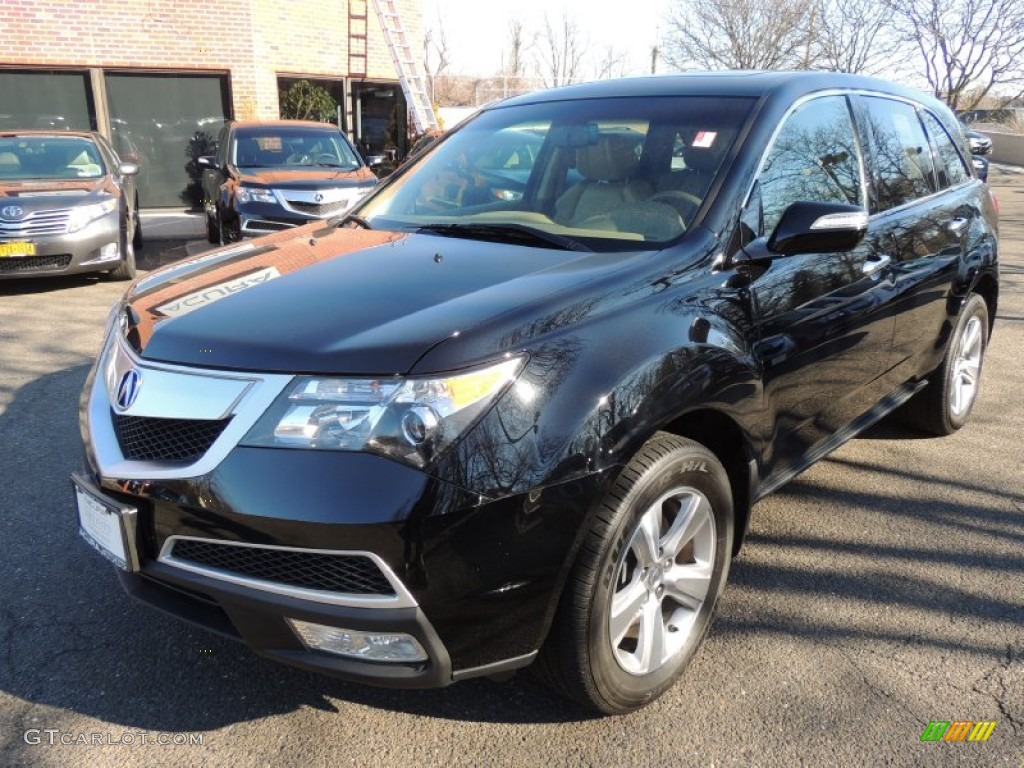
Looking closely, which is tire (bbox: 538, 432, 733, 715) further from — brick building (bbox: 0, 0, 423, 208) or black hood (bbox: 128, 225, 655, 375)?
brick building (bbox: 0, 0, 423, 208)

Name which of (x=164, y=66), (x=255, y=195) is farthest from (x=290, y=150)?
(x=164, y=66)

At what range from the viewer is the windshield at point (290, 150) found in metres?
10.6

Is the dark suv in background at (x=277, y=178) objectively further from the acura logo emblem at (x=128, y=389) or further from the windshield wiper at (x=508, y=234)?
the acura logo emblem at (x=128, y=389)

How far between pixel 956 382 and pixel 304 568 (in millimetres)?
3956

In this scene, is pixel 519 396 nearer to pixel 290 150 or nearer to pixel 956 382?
pixel 956 382

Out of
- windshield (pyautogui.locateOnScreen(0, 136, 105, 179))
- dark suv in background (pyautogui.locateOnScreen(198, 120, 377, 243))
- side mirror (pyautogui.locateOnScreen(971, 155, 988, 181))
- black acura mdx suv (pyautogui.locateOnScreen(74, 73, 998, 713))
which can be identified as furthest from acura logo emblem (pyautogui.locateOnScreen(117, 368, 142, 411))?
windshield (pyautogui.locateOnScreen(0, 136, 105, 179))

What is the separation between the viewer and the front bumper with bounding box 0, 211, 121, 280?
8.16 meters

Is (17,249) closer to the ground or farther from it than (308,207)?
closer to the ground

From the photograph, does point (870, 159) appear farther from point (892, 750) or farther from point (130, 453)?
point (130, 453)

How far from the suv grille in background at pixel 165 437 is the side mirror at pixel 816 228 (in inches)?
71.6

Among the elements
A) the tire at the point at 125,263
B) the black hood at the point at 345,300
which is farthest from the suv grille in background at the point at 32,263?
the black hood at the point at 345,300

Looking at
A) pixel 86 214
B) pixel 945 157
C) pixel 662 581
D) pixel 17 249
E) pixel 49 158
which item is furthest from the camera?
pixel 49 158

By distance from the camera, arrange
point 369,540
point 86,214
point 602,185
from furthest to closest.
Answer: point 86,214 → point 602,185 → point 369,540

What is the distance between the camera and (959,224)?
4148 mm
